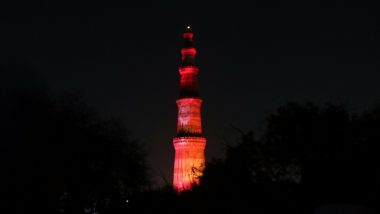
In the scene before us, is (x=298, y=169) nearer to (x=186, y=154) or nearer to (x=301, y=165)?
(x=301, y=165)

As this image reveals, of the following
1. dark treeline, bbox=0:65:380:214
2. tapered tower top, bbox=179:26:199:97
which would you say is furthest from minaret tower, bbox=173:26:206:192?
dark treeline, bbox=0:65:380:214

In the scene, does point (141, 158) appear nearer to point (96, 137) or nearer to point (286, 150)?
point (96, 137)

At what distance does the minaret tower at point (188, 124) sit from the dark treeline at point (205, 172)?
30529mm

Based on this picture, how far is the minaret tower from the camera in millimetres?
64312

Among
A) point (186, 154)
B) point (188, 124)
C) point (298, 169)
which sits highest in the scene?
point (188, 124)

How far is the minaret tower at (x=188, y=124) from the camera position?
6431 centimetres

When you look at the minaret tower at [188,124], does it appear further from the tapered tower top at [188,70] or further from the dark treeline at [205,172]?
the dark treeline at [205,172]

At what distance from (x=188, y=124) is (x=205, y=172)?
33499mm

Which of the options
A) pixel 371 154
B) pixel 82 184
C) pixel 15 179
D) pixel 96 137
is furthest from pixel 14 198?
pixel 371 154

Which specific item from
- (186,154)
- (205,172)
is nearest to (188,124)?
(186,154)

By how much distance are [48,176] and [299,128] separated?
463 inches

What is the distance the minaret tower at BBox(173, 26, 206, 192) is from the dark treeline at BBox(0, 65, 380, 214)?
30529 millimetres

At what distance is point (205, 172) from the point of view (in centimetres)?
3142

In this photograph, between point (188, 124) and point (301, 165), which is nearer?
point (301, 165)
